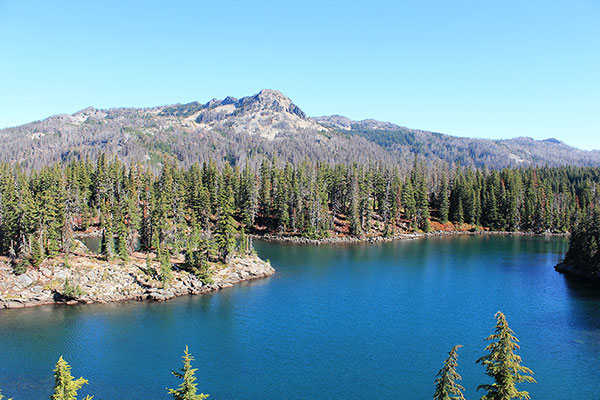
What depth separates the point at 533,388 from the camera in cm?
4606

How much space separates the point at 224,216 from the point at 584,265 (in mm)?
77802

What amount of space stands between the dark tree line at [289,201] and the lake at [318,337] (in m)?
21.3

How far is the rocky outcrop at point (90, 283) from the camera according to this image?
68.7 m

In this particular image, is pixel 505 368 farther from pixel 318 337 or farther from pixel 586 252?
pixel 586 252

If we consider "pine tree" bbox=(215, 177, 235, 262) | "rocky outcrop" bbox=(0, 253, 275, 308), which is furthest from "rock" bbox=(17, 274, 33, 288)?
"pine tree" bbox=(215, 177, 235, 262)

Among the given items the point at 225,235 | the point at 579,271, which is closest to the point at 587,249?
the point at 579,271

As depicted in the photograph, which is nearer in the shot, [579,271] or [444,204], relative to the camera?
[579,271]

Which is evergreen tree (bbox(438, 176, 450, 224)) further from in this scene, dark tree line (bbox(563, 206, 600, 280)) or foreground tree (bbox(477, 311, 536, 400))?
foreground tree (bbox(477, 311, 536, 400))

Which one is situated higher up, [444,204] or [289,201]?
[444,204]

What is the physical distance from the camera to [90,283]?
7188cm

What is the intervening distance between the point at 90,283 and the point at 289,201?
3174 inches

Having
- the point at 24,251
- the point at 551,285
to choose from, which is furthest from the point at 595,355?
the point at 24,251

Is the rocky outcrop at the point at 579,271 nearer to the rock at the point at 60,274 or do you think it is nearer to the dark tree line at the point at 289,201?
the dark tree line at the point at 289,201

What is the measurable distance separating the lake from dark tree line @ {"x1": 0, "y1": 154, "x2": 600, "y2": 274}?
69.8 ft
